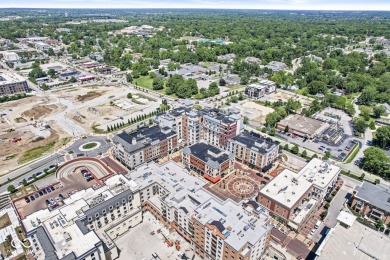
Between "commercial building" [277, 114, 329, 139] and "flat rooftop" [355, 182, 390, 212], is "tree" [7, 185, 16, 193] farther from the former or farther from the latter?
"commercial building" [277, 114, 329, 139]

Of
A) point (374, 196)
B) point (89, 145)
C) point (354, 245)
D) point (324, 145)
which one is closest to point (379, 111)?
point (324, 145)

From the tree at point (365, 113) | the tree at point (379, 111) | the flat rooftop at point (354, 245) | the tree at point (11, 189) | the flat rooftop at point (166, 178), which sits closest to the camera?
the flat rooftop at point (354, 245)

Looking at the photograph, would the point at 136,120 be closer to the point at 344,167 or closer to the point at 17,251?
the point at 17,251

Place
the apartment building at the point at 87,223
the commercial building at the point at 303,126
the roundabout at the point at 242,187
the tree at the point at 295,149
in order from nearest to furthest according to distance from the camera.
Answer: the apartment building at the point at 87,223
the roundabout at the point at 242,187
the tree at the point at 295,149
the commercial building at the point at 303,126

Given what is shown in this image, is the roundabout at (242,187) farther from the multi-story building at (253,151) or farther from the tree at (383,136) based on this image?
the tree at (383,136)

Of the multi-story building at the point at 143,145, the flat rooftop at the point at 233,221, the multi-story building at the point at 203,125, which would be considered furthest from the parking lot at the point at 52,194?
the flat rooftop at the point at 233,221

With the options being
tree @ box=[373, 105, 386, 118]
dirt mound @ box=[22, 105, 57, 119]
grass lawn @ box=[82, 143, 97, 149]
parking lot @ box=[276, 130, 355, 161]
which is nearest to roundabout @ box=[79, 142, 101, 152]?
grass lawn @ box=[82, 143, 97, 149]

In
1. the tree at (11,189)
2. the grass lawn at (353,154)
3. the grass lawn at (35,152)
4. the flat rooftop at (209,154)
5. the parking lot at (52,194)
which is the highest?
the flat rooftop at (209,154)

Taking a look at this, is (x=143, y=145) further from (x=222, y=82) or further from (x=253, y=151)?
(x=222, y=82)
